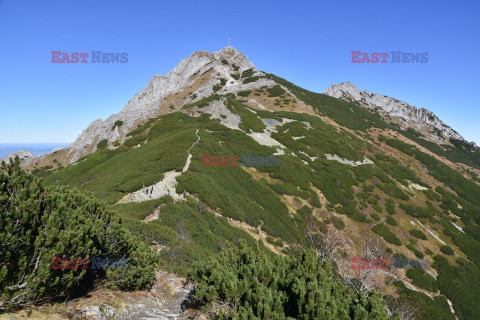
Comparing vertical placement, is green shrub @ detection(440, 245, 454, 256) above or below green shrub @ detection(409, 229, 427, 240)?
below

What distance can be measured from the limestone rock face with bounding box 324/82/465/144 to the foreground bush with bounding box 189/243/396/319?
119561 millimetres

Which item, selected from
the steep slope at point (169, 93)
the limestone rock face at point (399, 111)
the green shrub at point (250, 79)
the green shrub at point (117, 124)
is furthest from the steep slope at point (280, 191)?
the limestone rock face at point (399, 111)

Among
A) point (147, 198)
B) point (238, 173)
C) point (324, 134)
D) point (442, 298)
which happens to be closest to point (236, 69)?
point (324, 134)

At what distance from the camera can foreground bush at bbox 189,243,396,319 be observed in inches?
198

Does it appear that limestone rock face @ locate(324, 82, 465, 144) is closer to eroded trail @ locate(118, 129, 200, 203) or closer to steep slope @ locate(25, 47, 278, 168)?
steep slope @ locate(25, 47, 278, 168)

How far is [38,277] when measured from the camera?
475 centimetres

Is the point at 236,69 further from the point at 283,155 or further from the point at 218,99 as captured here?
the point at 283,155

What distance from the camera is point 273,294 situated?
19.8ft

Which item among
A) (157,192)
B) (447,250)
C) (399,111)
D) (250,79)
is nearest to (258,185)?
(157,192)

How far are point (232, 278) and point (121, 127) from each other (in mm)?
70163

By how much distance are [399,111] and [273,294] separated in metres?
150

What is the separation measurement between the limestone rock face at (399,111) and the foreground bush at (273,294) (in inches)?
4707

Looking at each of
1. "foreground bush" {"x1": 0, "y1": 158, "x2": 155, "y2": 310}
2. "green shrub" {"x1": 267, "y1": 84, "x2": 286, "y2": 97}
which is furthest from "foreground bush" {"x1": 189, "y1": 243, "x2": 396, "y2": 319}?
"green shrub" {"x1": 267, "y1": 84, "x2": 286, "y2": 97}

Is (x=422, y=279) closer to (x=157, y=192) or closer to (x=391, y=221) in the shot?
(x=391, y=221)
